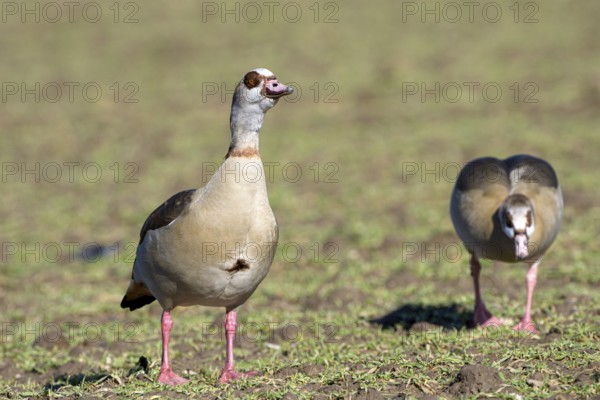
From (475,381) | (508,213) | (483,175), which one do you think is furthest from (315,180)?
(475,381)

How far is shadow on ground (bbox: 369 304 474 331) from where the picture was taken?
7.71m

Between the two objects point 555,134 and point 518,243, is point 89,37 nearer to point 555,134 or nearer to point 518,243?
point 555,134

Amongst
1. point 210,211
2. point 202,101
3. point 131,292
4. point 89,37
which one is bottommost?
point 131,292

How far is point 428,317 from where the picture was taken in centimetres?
792

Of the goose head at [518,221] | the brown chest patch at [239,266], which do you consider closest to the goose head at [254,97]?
the brown chest patch at [239,266]

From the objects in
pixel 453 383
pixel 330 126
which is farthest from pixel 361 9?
pixel 453 383

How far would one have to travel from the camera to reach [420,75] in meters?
19.7

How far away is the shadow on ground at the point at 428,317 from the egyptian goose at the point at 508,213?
0.30 metres

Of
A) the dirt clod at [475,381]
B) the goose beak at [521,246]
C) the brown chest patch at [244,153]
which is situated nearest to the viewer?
the dirt clod at [475,381]

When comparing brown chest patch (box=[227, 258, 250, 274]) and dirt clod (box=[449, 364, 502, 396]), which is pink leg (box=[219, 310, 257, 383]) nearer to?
brown chest patch (box=[227, 258, 250, 274])

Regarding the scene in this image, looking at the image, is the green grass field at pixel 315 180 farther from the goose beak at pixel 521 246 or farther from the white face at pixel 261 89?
the white face at pixel 261 89

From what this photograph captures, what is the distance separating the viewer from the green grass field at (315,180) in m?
6.34

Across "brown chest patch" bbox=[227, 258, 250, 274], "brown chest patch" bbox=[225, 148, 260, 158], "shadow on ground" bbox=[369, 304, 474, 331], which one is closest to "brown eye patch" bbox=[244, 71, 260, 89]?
"brown chest patch" bbox=[225, 148, 260, 158]

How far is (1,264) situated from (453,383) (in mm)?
7321
